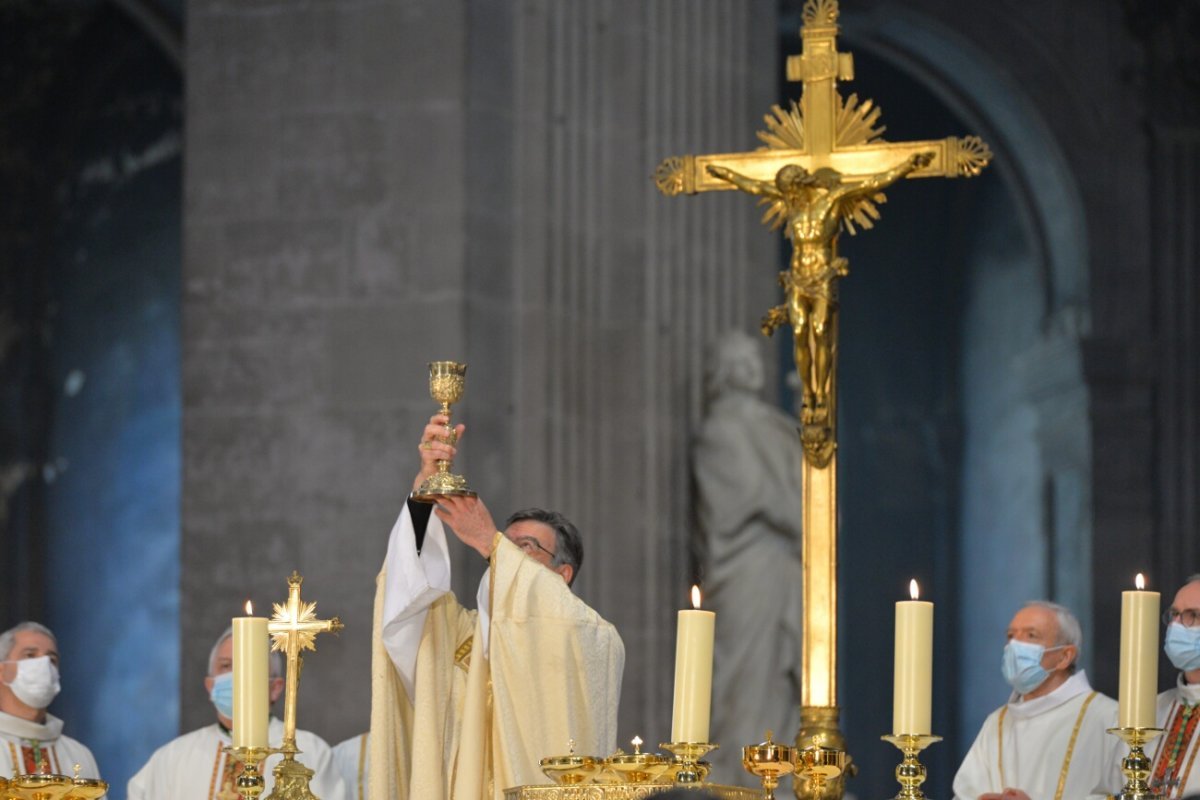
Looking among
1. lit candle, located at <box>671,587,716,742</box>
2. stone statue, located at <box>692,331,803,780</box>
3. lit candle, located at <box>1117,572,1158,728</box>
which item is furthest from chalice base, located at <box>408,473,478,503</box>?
stone statue, located at <box>692,331,803,780</box>

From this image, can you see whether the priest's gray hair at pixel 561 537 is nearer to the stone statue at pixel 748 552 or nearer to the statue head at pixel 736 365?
the stone statue at pixel 748 552

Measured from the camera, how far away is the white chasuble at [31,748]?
8.42 metres

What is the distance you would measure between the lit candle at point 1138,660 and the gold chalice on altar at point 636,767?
96 cm

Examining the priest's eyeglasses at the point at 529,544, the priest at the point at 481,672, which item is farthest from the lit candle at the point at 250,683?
the priest's eyeglasses at the point at 529,544

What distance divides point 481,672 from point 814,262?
1662 mm

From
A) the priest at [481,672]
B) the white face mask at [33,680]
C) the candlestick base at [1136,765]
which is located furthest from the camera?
the white face mask at [33,680]

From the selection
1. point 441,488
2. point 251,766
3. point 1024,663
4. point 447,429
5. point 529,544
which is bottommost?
point 251,766

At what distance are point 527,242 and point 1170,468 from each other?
6.27m

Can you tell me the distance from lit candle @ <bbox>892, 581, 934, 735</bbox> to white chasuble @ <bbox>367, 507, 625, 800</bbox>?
37.9 inches

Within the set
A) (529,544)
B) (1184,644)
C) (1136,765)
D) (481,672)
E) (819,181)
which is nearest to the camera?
(1136,765)

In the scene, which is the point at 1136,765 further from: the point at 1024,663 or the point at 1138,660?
the point at 1024,663

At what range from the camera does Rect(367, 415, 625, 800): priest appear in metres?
6.35

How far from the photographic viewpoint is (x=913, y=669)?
5711 millimetres

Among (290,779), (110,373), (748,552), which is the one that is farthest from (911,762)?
(110,373)
